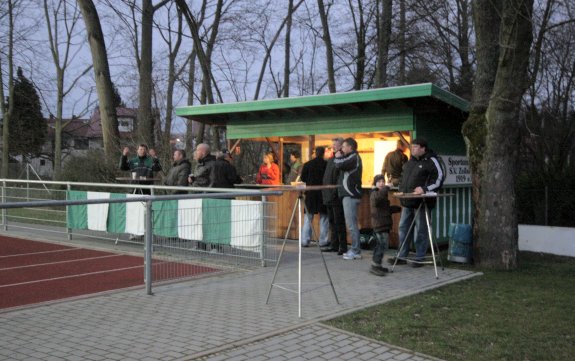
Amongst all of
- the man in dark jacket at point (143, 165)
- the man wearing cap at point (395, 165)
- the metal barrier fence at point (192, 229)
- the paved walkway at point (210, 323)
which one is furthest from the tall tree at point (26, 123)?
the paved walkway at point (210, 323)

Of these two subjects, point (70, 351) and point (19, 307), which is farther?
point (19, 307)

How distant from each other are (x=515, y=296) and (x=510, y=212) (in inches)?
87.6

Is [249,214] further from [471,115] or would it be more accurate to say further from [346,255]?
[471,115]

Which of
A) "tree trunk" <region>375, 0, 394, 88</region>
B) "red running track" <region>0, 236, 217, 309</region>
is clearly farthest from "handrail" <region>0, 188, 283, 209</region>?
"tree trunk" <region>375, 0, 394, 88</region>

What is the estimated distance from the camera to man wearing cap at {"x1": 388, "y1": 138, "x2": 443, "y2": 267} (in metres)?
8.89

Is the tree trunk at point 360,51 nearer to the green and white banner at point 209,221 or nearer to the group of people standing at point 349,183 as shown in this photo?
the group of people standing at point 349,183

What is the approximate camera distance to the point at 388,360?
15.9 feet

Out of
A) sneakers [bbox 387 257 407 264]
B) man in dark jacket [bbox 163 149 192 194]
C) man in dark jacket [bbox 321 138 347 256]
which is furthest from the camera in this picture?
man in dark jacket [bbox 163 149 192 194]

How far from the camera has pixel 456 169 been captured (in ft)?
39.7

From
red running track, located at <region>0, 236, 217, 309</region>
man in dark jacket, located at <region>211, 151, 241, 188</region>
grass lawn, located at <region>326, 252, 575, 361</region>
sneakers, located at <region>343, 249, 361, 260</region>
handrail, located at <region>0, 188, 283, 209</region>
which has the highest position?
man in dark jacket, located at <region>211, 151, 241, 188</region>

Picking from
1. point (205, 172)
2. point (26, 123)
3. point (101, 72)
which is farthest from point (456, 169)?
point (26, 123)

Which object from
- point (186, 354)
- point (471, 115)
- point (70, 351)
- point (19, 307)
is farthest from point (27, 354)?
point (471, 115)

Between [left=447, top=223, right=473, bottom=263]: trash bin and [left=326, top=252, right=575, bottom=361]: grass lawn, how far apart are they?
1.28 m

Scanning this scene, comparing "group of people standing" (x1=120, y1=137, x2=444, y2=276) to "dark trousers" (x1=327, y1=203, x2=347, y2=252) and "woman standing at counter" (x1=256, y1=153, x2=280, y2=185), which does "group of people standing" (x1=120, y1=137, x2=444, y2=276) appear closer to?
"dark trousers" (x1=327, y1=203, x2=347, y2=252)
